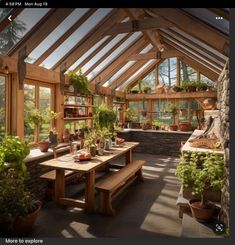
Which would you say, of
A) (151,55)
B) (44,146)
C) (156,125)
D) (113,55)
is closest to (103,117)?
(44,146)

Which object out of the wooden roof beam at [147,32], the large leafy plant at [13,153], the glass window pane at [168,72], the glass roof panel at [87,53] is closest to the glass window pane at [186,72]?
the glass window pane at [168,72]

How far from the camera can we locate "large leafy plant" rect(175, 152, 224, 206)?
296cm

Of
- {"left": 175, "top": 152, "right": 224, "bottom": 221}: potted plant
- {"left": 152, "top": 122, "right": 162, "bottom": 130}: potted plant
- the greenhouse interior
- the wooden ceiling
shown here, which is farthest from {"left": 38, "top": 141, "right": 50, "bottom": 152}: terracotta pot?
{"left": 152, "top": 122, "right": 162, "bottom": 130}: potted plant

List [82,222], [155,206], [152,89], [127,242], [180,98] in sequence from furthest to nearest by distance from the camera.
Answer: [152,89]
[180,98]
[155,206]
[82,222]
[127,242]

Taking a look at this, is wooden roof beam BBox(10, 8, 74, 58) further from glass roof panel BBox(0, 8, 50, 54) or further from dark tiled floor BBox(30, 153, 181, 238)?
dark tiled floor BBox(30, 153, 181, 238)

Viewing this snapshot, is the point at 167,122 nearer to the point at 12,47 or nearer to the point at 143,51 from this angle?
the point at 143,51

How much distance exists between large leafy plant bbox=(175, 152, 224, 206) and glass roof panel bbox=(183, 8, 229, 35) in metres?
1.61

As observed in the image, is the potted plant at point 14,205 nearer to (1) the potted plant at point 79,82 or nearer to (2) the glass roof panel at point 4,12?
(2) the glass roof panel at point 4,12

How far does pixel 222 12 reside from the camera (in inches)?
91.1

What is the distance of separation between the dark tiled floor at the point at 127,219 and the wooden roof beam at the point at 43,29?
2698mm

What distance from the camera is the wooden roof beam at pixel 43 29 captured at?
13.1 feet

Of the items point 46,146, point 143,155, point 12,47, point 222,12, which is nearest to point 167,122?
point 143,155

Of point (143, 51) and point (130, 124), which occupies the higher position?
point (143, 51)
